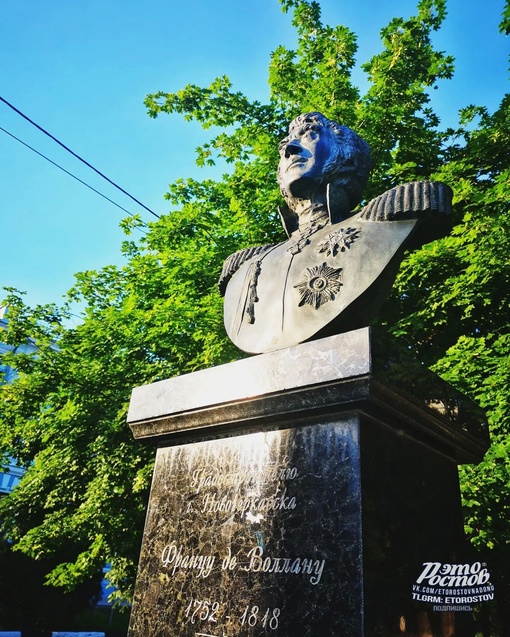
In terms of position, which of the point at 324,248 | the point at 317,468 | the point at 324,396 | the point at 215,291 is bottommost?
the point at 317,468

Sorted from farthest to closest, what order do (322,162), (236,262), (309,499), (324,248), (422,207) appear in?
1. (236,262)
2. (322,162)
3. (324,248)
4. (422,207)
5. (309,499)

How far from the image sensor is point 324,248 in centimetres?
270

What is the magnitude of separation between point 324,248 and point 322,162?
705 mm

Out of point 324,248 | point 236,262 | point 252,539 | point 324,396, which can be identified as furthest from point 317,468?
point 236,262

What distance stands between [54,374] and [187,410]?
6.78m

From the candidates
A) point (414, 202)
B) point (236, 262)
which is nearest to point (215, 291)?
point (236, 262)

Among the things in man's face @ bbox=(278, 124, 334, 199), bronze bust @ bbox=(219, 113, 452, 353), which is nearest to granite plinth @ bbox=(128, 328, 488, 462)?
bronze bust @ bbox=(219, 113, 452, 353)

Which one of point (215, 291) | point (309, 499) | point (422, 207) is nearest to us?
point (309, 499)

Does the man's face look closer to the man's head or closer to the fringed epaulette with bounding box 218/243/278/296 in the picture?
the man's head

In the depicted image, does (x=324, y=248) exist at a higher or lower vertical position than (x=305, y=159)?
lower

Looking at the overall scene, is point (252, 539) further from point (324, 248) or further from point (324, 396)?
point (324, 248)

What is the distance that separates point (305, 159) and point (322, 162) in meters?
0.11

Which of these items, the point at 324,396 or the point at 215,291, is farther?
the point at 215,291

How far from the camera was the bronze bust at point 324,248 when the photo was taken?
2.43 m
